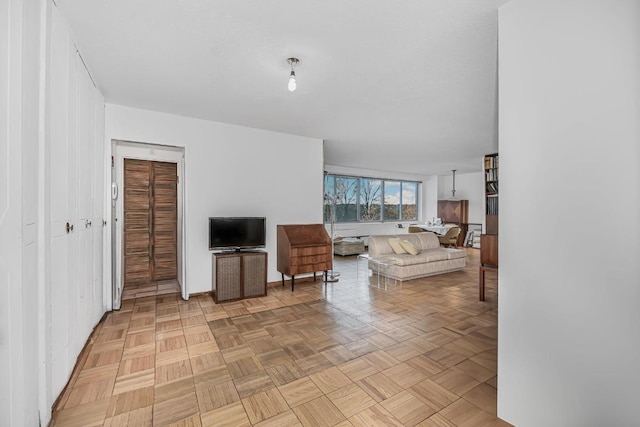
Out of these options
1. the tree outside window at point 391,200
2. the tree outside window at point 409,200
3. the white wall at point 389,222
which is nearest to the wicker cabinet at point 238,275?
the white wall at point 389,222

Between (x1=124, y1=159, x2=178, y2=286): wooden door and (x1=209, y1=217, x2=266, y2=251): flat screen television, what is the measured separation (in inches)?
56.0

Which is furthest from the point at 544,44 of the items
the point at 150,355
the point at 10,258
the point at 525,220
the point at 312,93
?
the point at 150,355

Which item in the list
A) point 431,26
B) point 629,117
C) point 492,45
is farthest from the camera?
point 492,45

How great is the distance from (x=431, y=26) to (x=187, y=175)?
348 cm

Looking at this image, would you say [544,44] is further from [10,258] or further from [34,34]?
[10,258]

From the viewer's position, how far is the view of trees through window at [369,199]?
29.0 feet

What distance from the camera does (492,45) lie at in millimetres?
2203

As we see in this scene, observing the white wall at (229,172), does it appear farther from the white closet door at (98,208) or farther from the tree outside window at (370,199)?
the tree outside window at (370,199)

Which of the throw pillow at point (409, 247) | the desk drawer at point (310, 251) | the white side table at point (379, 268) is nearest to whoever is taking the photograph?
Answer: the desk drawer at point (310, 251)

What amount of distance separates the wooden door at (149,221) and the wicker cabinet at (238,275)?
1.41m

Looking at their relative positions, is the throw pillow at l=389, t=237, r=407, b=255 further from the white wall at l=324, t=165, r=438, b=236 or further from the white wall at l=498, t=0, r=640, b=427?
the white wall at l=498, t=0, r=640, b=427

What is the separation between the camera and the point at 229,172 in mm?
4379

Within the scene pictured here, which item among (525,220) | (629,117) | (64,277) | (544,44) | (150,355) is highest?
(544,44)

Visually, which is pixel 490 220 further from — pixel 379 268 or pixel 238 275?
pixel 238 275
